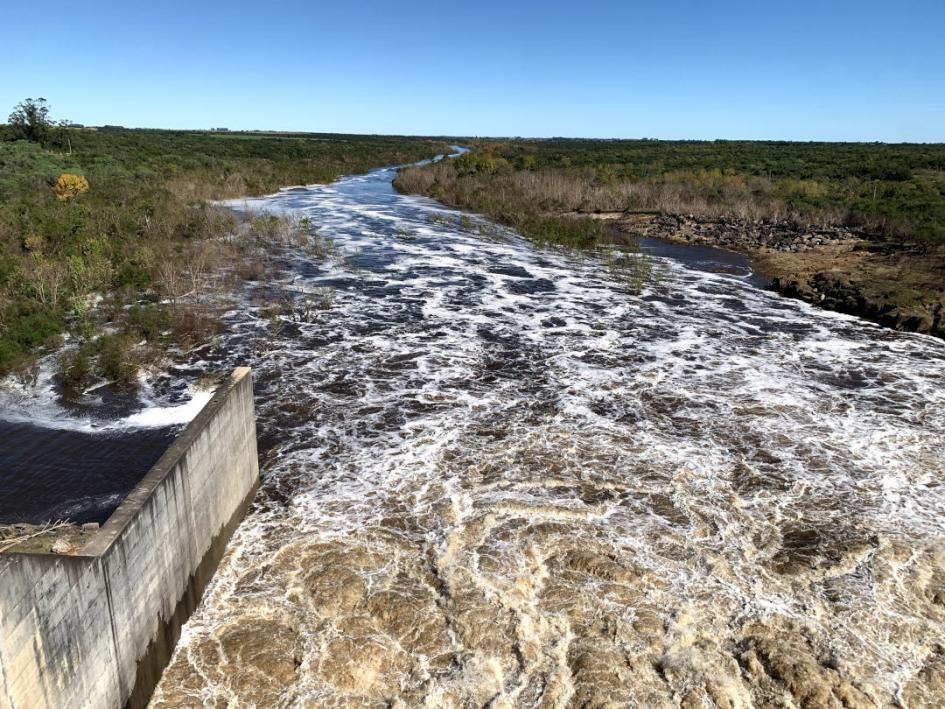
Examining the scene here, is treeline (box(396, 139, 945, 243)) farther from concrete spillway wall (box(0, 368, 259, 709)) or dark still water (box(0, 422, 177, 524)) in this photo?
concrete spillway wall (box(0, 368, 259, 709))

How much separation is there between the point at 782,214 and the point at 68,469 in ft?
117

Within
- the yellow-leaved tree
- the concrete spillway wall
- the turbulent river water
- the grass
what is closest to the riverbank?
the turbulent river water

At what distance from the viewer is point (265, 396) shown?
12961 millimetres

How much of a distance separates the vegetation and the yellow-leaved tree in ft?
0.14

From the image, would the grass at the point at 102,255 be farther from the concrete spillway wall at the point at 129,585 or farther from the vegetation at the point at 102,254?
the concrete spillway wall at the point at 129,585

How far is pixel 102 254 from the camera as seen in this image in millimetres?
19969

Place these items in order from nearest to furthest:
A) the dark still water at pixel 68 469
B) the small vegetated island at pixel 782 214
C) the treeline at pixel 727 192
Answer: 1. the dark still water at pixel 68 469
2. the small vegetated island at pixel 782 214
3. the treeline at pixel 727 192

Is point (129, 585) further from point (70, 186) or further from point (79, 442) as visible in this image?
point (70, 186)

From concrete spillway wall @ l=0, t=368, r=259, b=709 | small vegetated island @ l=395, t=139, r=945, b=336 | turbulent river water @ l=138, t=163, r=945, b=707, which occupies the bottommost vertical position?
turbulent river water @ l=138, t=163, r=945, b=707

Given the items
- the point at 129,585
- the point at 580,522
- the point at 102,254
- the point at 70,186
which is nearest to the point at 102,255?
the point at 102,254

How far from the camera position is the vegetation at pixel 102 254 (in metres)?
14.3

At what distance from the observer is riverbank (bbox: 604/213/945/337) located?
1978 centimetres

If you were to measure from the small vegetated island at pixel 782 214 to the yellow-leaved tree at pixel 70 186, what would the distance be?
71.9 feet

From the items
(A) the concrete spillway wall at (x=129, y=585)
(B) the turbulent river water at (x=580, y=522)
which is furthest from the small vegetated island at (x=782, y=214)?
(A) the concrete spillway wall at (x=129, y=585)
